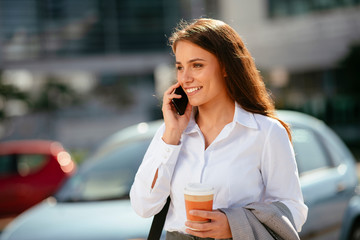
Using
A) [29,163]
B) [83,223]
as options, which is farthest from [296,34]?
[83,223]

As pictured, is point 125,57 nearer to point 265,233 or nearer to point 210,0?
point 210,0

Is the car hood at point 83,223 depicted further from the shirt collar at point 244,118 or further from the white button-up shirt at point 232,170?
the shirt collar at point 244,118

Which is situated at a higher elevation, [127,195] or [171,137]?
[171,137]

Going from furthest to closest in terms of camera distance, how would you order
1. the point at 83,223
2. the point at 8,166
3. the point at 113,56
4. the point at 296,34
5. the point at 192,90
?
1. the point at 113,56
2. the point at 296,34
3. the point at 8,166
4. the point at 83,223
5. the point at 192,90

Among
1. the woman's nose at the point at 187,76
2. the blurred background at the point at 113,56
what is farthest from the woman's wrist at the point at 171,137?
the blurred background at the point at 113,56

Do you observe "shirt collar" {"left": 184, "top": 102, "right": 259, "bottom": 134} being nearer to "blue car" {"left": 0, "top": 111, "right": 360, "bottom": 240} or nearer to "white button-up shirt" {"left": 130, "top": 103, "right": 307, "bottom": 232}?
"white button-up shirt" {"left": 130, "top": 103, "right": 307, "bottom": 232}

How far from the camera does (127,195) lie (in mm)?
3682

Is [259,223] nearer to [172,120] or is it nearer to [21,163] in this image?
[172,120]

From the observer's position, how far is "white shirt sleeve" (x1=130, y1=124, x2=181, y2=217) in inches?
81.2

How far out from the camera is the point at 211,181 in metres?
2.02

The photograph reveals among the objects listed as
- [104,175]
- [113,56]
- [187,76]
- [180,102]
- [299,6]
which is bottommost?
[113,56]

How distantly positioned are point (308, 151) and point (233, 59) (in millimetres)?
2230

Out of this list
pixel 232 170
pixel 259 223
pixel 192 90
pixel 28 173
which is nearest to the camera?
pixel 259 223

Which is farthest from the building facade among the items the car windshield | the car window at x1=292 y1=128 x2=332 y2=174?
the car windshield
